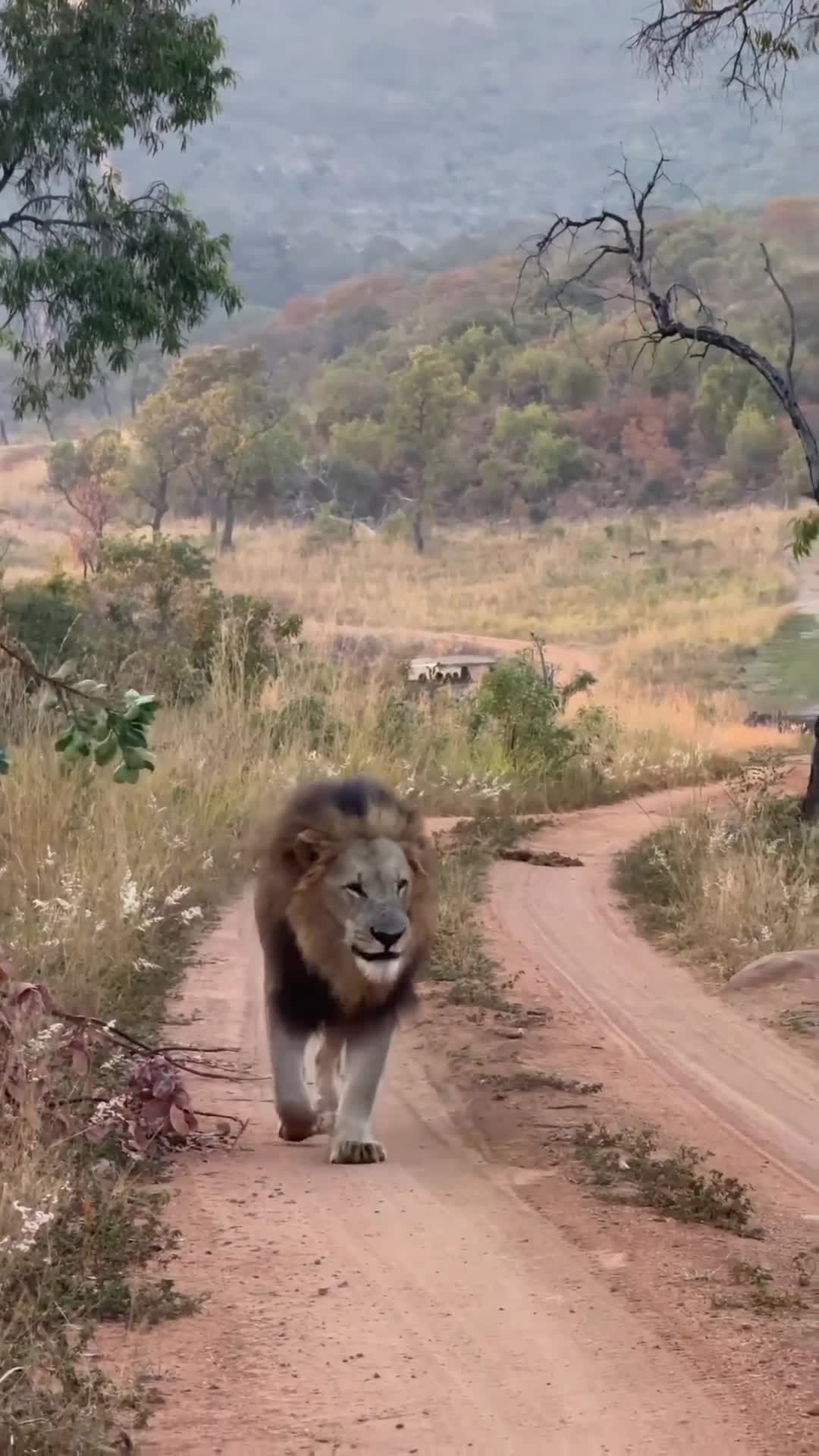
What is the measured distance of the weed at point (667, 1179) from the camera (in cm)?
529

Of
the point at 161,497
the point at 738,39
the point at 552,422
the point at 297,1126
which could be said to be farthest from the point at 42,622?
the point at 552,422

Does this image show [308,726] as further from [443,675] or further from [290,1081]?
[290,1081]

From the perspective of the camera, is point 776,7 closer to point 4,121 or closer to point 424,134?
point 4,121

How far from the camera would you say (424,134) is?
179 metres

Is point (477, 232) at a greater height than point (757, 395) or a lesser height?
greater

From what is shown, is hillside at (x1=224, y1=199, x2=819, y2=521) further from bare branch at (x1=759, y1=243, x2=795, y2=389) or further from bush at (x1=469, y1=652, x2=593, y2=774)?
bare branch at (x1=759, y1=243, x2=795, y2=389)

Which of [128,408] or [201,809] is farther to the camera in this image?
[128,408]

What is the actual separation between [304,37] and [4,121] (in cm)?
18172

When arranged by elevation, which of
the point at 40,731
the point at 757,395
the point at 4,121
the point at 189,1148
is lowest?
the point at 189,1148

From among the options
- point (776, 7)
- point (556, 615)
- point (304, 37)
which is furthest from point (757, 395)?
point (304, 37)

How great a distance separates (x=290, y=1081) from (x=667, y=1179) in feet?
4.11

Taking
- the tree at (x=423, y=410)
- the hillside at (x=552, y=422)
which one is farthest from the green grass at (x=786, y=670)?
the tree at (x=423, y=410)

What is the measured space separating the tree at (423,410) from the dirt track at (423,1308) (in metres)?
47.1

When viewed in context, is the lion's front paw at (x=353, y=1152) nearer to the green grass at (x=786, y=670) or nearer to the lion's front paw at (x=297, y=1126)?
the lion's front paw at (x=297, y=1126)
